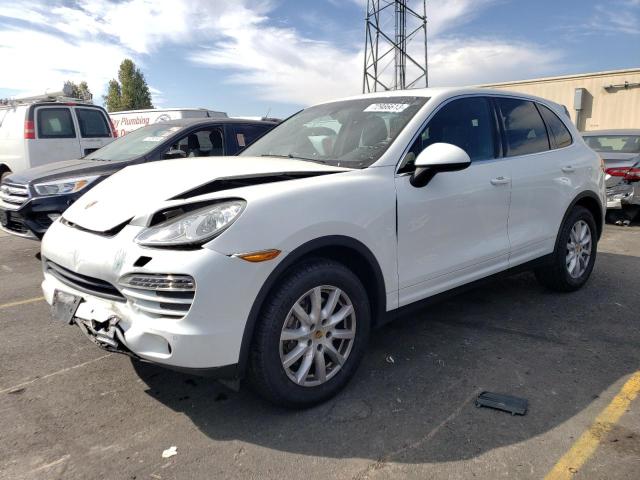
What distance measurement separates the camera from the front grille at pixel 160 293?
2.27 m

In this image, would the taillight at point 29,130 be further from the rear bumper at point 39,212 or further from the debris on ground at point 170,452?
the debris on ground at point 170,452

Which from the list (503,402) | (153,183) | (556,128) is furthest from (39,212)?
(556,128)

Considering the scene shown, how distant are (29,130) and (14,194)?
446 centimetres

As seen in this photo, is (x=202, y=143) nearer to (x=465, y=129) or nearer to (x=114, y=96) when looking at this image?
(x=465, y=129)

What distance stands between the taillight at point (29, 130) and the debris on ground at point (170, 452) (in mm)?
8985

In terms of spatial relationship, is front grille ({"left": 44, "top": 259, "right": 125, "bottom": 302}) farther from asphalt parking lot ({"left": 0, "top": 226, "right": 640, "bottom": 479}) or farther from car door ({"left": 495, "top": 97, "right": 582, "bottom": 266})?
car door ({"left": 495, "top": 97, "right": 582, "bottom": 266})

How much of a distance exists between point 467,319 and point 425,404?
146cm

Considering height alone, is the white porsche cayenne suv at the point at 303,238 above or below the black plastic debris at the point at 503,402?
above

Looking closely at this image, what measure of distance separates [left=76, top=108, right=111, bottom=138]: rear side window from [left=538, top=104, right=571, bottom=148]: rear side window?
8.75 meters

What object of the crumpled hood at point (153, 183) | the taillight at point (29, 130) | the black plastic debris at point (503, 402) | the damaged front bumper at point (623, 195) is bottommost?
the black plastic debris at point (503, 402)

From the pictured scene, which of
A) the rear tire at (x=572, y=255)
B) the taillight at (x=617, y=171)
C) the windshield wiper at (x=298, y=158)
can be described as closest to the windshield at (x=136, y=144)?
the windshield wiper at (x=298, y=158)

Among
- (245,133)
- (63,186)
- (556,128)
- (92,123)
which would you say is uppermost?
(92,123)

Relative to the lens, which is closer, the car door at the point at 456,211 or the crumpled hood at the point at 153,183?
the crumpled hood at the point at 153,183

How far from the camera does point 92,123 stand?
10312mm
